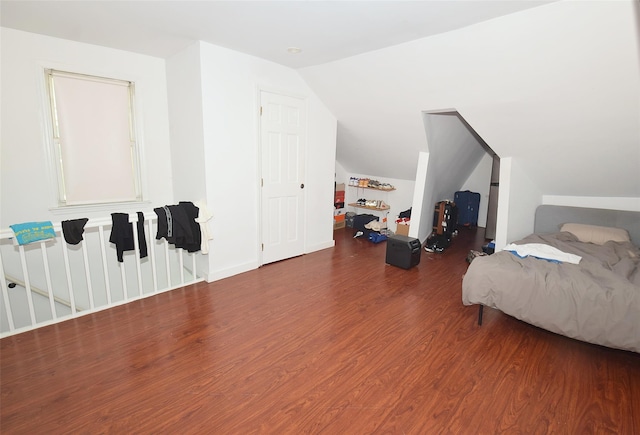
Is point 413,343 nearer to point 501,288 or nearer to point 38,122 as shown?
point 501,288

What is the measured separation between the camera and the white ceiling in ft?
7.68

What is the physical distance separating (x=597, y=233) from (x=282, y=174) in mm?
3780

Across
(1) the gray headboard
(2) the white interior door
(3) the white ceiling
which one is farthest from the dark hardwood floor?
(3) the white ceiling

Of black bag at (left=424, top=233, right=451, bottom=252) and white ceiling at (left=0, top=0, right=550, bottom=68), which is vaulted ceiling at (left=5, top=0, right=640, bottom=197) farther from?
black bag at (left=424, top=233, right=451, bottom=252)

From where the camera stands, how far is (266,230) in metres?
4.13

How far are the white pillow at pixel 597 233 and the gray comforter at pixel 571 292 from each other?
0.43m

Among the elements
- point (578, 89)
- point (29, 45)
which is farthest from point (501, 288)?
point (29, 45)

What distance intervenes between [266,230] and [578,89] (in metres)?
3.51

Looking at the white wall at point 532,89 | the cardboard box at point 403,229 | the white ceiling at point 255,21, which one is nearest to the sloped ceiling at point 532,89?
the white wall at point 532,89

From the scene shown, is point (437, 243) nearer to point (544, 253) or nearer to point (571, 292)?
point (544, 253)

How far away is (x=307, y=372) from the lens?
2.21 meters

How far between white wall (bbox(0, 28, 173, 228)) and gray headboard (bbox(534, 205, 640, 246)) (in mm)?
5321

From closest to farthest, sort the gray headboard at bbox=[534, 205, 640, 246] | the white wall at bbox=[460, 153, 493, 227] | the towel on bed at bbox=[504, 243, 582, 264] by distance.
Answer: the towel on bed at bbox=[504, 243, 582, 264] → the gray headboard at bbox=[534, 205, 640, 246] → the white wall at bbox=[460, 153, 493, 227]

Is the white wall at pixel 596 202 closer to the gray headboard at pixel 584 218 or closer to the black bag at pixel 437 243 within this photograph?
the gray headboard at pixel 584 218
